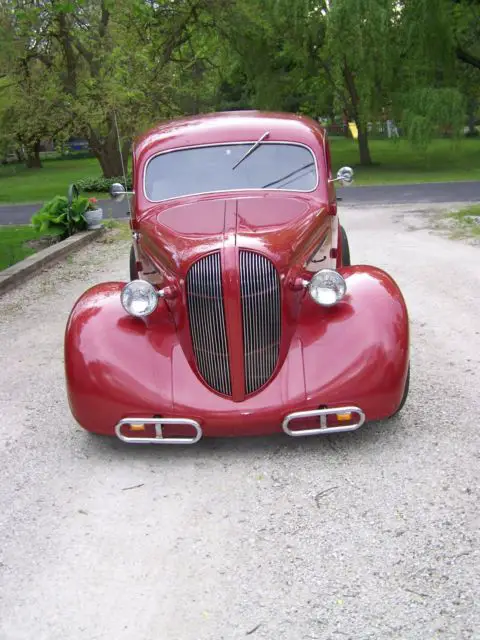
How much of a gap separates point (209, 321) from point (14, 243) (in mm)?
10305

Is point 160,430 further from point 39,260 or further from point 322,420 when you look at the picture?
point 39,260

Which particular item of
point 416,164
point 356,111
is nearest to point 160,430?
point 356,111

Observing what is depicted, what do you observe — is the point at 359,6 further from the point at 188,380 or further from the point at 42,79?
the point at 188,380

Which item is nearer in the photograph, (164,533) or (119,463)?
(164,533)

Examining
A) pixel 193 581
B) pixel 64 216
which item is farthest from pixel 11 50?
pixel 193 581

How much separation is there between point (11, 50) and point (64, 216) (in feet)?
31.1

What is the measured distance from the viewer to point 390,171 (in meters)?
28.8

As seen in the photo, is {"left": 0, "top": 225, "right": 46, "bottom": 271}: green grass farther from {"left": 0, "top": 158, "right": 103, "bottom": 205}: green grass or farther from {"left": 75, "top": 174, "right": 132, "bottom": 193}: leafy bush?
{"left": 75, "top": 174, "right": 132, "bottom": 193}: leafy bush

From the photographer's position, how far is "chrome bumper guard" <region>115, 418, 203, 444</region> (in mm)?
4051

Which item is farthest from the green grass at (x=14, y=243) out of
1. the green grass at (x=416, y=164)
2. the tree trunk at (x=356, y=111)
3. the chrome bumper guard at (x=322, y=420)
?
the tree trunk at (x=356, y=111)

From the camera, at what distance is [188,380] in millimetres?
4203

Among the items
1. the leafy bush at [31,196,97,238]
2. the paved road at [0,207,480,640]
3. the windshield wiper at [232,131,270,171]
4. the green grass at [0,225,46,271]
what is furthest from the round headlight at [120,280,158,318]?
the leafy bush at [31,196,97,238]

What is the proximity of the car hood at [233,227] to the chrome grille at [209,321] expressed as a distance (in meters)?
0.12

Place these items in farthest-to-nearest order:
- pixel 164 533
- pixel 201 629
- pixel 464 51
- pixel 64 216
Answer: pixel 464 51, pixel 64 216, pixel 164 533, pixel 201 629
